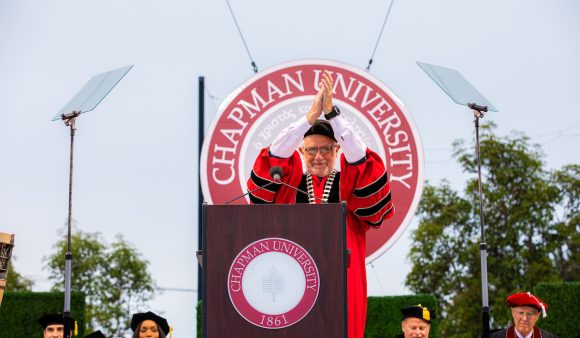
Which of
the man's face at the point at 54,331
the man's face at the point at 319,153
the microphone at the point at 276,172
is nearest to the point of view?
the microphone at the point at 276,172

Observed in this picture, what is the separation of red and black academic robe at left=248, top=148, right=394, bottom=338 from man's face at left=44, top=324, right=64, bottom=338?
3633mm

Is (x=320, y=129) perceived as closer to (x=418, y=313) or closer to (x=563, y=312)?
(x=418, y=313)

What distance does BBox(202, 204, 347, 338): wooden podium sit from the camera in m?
5.14

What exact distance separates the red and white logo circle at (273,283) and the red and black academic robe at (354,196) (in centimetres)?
122

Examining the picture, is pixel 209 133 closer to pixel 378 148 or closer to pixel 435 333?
pixel 378 148

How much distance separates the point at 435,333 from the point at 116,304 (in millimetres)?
11083

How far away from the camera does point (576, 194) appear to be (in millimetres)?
23281

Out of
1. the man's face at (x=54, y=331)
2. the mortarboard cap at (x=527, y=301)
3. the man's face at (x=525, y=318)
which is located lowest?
the man's face at (x=54, y=331)

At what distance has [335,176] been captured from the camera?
22.1 ft

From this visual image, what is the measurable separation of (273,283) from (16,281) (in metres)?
19.2

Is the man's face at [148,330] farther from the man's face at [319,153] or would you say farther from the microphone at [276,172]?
the microphone at [276,172]

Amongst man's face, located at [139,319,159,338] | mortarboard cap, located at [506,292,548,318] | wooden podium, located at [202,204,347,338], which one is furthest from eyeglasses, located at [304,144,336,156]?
mortarboard cap, located at [506,292,548,318]

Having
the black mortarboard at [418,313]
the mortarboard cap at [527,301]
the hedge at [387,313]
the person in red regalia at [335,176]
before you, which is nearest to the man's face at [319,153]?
the person in red regalia at [335,176]

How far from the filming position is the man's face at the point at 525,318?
904cm
